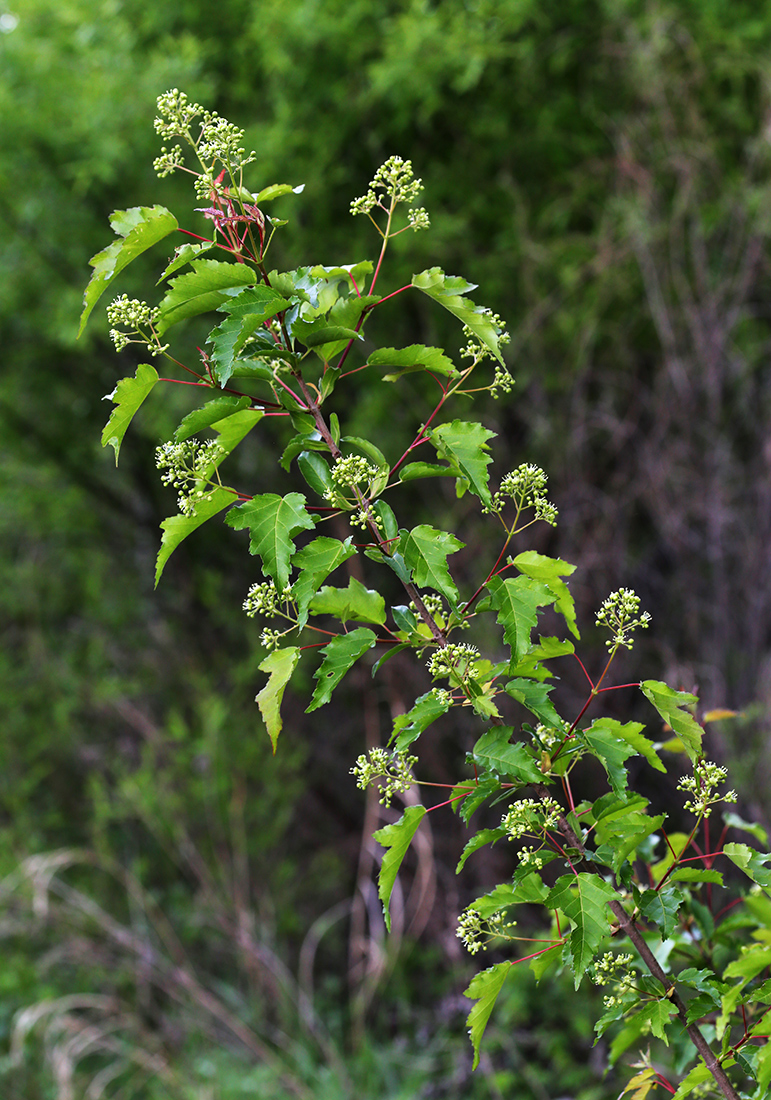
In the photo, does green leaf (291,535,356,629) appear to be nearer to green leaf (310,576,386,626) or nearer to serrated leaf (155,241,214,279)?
green leaf (310,576,386,626)

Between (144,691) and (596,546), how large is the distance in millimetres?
2651

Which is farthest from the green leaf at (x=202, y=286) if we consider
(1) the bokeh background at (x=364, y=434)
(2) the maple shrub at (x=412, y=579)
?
(1) the bokeh background at (x=364, y=434)

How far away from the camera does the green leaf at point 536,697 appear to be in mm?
988

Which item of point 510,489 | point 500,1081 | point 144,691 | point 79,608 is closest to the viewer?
point 510,489

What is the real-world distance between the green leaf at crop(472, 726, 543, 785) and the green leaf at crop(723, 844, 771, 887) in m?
0.22

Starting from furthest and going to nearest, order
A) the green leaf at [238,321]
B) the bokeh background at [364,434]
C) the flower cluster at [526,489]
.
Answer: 1. the bokeh background at [364,434]
2. the flower cluster at [526,489]
3. the green leaf at [238,321]

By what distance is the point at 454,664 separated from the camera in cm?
97

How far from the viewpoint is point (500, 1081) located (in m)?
3.31

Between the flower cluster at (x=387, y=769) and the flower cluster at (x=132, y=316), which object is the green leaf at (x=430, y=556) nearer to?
the flower cluster at (x=387, y=769)

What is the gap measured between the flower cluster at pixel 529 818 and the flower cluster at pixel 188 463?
0.43 metres

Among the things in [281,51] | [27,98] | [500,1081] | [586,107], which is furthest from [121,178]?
[500,1081]

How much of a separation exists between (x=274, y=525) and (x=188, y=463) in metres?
0.11

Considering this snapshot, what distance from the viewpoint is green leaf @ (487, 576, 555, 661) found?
943mm

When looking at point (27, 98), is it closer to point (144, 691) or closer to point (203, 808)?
point (144, 691)
